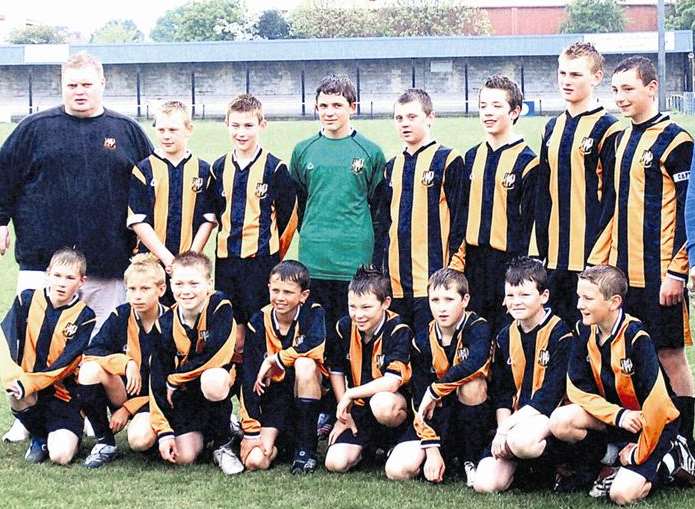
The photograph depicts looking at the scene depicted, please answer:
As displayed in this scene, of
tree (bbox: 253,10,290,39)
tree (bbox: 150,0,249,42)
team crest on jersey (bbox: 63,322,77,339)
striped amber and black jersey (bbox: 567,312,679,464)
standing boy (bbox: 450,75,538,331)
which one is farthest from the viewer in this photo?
tree (bbox: 253,10,290,39)

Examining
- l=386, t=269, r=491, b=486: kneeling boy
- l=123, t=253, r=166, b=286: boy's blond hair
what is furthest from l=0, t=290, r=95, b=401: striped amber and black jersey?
l=386, t=269, r=491, b=486: kneeling boy

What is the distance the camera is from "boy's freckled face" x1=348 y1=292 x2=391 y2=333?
4707mm

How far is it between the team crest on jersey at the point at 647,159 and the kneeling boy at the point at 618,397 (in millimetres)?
478

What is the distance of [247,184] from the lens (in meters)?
5.23

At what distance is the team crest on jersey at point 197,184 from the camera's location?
17.4 ft

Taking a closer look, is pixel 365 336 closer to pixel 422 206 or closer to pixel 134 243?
pixel 422 206

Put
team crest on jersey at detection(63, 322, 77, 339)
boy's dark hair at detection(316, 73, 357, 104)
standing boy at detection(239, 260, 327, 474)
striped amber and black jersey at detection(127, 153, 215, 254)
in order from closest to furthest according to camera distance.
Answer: standing boy at detection(239, 260, 327, 474) < team crest on jersey at detection(63, 322, 77, 339) < boy's dark hair at detection(316, 73, 357, 104) < striped amber and black jersey at detection(127, 153, 215, 254)

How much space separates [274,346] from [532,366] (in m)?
1.16

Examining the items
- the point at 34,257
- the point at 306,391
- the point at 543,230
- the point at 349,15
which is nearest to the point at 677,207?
the point at 543,230

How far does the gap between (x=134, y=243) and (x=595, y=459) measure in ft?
8.20

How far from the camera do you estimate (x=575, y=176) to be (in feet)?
15.4

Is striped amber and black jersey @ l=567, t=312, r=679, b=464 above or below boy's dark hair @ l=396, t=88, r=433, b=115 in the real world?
below

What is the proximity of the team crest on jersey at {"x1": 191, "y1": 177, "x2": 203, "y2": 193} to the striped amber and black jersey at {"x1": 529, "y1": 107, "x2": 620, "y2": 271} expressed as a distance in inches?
65.6

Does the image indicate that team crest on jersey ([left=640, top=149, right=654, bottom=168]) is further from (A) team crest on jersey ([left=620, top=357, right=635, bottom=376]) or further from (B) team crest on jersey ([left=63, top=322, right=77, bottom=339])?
(B) team crest on jersey ([left=63, top=322, right=77, bottom=339])
